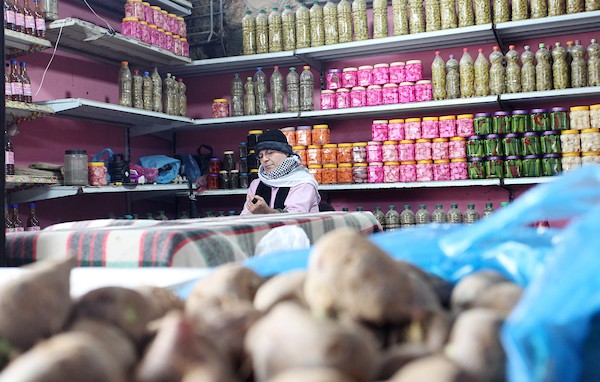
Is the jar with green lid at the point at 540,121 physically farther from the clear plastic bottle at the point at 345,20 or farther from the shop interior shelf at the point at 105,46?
the shop interior shelf at the point at 105,46

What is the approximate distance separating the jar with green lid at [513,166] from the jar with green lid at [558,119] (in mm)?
302

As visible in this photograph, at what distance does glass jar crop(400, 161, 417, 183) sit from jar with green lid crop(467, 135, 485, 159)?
15.5 inches

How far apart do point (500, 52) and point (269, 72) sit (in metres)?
1.91

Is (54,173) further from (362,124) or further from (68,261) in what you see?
(68,261)

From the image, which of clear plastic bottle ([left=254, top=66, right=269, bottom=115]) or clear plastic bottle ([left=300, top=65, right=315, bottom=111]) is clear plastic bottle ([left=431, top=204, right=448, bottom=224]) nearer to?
clear plastic bottle ([left=300, top=65, right=315, bottom=111])

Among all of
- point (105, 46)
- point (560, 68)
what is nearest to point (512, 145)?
point (560, 68)

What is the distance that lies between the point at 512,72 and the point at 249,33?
6.62ft

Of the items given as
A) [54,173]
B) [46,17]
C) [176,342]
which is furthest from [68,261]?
[46,17]

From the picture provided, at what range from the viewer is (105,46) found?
4.36 meters

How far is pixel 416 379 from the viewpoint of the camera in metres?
0.41

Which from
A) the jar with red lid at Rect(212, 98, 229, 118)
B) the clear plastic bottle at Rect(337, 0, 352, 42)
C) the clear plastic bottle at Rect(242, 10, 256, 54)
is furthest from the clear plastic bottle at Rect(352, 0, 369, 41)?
the jar with red lid at Rect(212, 98, 229, 118)

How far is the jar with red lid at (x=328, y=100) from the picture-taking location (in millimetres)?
4605

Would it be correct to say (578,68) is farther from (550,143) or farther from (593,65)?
(550,143)

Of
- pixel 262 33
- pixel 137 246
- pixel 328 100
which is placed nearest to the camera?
pixel 137 246
